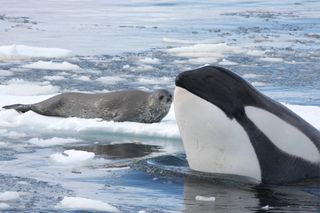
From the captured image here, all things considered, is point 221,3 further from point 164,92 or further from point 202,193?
point 202,193

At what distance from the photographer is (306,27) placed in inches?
766

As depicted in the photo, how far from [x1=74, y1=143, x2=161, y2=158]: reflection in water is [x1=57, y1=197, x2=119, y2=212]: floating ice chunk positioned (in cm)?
207

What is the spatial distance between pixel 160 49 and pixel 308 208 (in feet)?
34.9

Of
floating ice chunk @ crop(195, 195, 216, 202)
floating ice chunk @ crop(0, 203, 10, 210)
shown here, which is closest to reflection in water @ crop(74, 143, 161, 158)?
floating ice chunk @ crop(195, 195, 216, 202)

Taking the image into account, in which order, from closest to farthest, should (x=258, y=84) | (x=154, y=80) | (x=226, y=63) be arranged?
(x=258, y=84) < (x=154, y=80) < (x=226, y=63)

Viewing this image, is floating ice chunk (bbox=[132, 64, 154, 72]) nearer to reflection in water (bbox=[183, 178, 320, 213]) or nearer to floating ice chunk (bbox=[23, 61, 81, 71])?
floating ice chunk (bbox=[23, 61, 81, 71])

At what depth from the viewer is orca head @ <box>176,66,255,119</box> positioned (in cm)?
565

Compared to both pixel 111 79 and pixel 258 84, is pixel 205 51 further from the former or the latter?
pixel 258 84

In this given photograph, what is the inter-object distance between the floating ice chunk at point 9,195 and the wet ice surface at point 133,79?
1.9 inches

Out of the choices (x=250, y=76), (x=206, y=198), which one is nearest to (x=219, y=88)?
(x=206, y=198)

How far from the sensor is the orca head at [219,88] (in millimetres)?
5648

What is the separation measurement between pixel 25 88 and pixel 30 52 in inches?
151

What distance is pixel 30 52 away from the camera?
50.7 feet


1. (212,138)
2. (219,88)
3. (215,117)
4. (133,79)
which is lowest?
(133,79)
